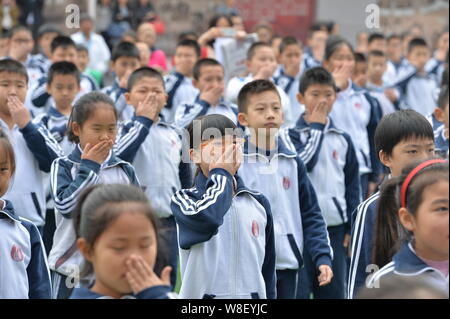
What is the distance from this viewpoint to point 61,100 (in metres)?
6.23

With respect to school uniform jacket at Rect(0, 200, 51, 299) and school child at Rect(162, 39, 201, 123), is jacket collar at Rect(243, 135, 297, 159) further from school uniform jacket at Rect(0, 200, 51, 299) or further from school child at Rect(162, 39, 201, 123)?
school child at Rect(162, 39, 201, 123)

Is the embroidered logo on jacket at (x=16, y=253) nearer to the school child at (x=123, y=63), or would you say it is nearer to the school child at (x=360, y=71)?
the school child at (x=123, y=63)

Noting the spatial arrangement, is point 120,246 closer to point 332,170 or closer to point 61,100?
point 332,170

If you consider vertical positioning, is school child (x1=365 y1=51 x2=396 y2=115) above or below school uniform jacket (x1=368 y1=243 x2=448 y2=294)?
above

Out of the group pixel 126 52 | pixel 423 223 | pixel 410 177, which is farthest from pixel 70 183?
pixel 126 52

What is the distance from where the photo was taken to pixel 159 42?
15.7 metres

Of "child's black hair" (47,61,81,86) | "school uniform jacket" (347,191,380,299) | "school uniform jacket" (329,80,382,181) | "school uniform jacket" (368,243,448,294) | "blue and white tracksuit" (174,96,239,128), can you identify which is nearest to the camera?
"school uniform jacket" (368,243,448,294)

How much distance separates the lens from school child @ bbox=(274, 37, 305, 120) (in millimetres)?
8344

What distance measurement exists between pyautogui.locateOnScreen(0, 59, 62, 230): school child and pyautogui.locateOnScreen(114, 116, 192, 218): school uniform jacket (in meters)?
0.62

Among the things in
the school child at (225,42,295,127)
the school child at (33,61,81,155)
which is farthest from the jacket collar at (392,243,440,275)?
the school child at (225,42,295,127)

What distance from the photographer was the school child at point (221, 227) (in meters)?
3.49

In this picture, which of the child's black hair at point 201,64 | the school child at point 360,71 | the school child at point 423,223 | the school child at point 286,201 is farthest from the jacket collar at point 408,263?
the school child at point 360,71

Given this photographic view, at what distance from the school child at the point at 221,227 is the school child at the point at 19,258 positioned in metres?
0.54
